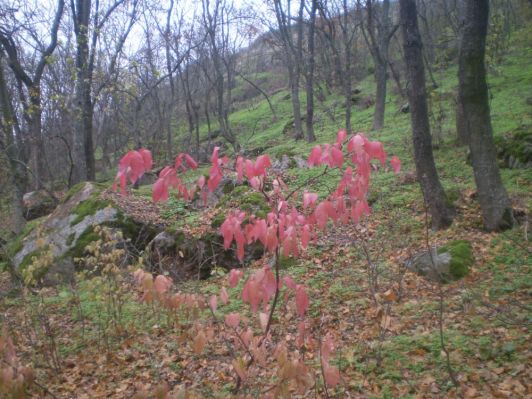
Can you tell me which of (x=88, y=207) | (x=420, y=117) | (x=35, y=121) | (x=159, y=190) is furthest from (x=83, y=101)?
(x=159, y=190)

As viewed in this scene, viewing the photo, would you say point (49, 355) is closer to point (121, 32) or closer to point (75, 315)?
point (75, 315)

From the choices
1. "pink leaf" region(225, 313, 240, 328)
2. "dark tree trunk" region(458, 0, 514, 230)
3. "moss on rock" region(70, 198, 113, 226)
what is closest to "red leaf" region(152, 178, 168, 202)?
"pink leaf" region(225, 313, 240, 328)

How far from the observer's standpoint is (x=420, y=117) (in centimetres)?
702

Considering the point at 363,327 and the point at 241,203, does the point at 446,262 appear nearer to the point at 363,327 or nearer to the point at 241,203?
the point at 363,327

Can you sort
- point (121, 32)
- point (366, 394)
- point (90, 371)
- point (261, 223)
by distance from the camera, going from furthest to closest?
point (121, 32)
point (90, 371)
point (366, 394)
point (261, 223)

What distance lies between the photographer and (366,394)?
371 centimetres

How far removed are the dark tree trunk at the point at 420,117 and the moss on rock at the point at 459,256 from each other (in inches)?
41.2

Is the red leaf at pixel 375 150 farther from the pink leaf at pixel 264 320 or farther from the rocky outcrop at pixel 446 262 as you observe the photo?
the rocky outcrop at pixel 446 262

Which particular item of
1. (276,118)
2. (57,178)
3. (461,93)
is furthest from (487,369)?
(57,178)

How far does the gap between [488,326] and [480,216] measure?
323cm

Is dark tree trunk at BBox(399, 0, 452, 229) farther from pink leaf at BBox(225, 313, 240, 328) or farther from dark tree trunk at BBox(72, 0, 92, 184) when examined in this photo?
dark tree trunk at BBox(72, 0, 92, 184)

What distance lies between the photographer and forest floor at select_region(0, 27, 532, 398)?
3.83 metres

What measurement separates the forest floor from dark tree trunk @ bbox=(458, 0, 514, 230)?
1.33ft

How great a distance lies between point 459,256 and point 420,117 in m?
2.49
